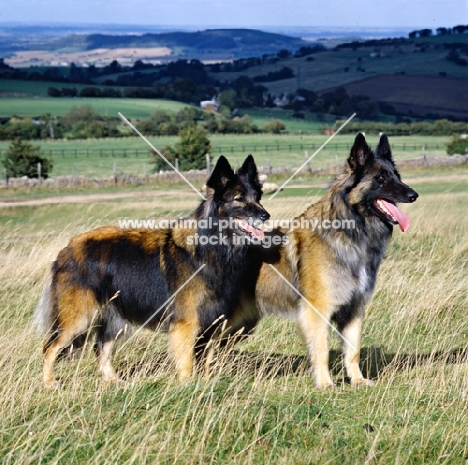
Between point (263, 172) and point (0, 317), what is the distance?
108ft

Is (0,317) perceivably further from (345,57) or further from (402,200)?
(345,57)

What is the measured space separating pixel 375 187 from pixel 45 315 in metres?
3.24

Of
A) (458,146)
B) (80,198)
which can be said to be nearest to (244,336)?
(80,198)

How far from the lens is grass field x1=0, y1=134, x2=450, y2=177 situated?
60438mm

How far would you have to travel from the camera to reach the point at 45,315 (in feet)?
20.8

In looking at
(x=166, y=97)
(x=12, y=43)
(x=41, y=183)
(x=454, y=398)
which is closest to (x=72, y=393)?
(x=454, y=398)

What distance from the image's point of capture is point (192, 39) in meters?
196

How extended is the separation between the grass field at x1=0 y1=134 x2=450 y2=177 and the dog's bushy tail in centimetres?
4773

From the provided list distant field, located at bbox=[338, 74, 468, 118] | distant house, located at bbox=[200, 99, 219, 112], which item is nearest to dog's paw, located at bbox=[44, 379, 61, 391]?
distant field, located at bbox=[338, 74, 468, 118]

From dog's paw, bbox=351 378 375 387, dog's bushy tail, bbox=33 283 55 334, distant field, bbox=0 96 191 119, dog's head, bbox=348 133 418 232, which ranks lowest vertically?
distant field, bbox=0 96 191 119

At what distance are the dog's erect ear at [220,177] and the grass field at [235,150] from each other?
159ft

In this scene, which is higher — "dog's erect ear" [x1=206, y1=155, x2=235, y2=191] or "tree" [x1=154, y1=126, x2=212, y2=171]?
"dog's erect ear" [x1=206, y1=155, x2=235, y2=191]

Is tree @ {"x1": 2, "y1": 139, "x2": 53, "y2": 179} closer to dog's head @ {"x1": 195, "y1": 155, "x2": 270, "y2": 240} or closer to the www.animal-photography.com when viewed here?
the www.animal-photography.com

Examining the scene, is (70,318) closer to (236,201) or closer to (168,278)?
(168,278)
